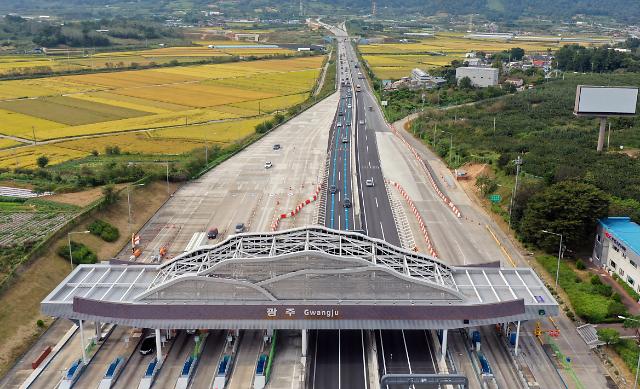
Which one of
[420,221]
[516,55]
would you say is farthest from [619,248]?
[516,55]

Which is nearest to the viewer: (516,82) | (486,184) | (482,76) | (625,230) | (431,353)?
(431,353)

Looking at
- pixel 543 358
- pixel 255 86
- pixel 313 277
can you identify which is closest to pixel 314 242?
pixel 313 277

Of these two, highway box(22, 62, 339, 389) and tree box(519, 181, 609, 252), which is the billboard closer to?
tree box(519, 181, 609, 252)

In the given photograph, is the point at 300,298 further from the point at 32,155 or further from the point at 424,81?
the point at 424,81

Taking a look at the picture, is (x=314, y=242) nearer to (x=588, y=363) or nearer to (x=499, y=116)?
(x=588, y=363)

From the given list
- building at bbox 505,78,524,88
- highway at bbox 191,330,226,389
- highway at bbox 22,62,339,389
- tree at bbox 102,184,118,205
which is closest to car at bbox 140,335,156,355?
highway at bbox 22,62,339,389

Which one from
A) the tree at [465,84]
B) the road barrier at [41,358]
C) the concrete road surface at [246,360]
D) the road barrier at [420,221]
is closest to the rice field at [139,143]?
the road barrier at [420,221]

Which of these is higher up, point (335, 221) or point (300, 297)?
point (300, 297)
